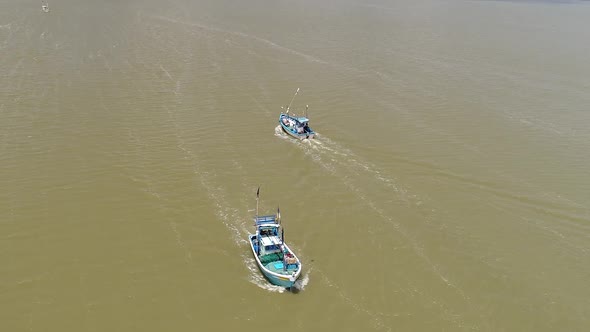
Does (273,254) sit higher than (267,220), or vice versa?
(267,220)

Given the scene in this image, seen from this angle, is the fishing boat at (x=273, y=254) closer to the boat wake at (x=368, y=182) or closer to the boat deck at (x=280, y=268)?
the boat deck at (x=280, y=268)

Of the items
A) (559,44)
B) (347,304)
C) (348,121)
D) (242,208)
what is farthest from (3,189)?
(559,44)

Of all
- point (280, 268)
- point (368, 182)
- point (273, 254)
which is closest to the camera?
point (280, 268)

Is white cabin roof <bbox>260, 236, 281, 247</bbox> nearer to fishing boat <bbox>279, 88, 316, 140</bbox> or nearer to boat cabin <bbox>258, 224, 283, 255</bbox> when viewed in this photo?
boat cabin <bbox>258, 224, 283, 255</bbox>

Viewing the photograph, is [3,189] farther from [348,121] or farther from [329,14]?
[329,14]

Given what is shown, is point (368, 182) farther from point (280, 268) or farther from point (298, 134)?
point (280, 268)

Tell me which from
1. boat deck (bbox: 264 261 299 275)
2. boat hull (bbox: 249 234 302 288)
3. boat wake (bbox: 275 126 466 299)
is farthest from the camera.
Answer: boat wake (bbox: 275 126 466 299)

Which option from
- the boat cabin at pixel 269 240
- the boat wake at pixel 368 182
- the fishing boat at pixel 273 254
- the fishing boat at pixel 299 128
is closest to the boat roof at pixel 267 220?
the fishing boat at pixel 273 254

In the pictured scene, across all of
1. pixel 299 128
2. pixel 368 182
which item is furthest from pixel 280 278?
pixel 299 128

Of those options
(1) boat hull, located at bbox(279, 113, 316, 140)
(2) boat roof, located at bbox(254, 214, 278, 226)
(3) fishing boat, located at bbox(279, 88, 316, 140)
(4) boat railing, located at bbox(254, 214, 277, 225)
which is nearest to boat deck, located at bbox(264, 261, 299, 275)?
(2) boat roof, located at bbox(254, 214, 278, 226)
